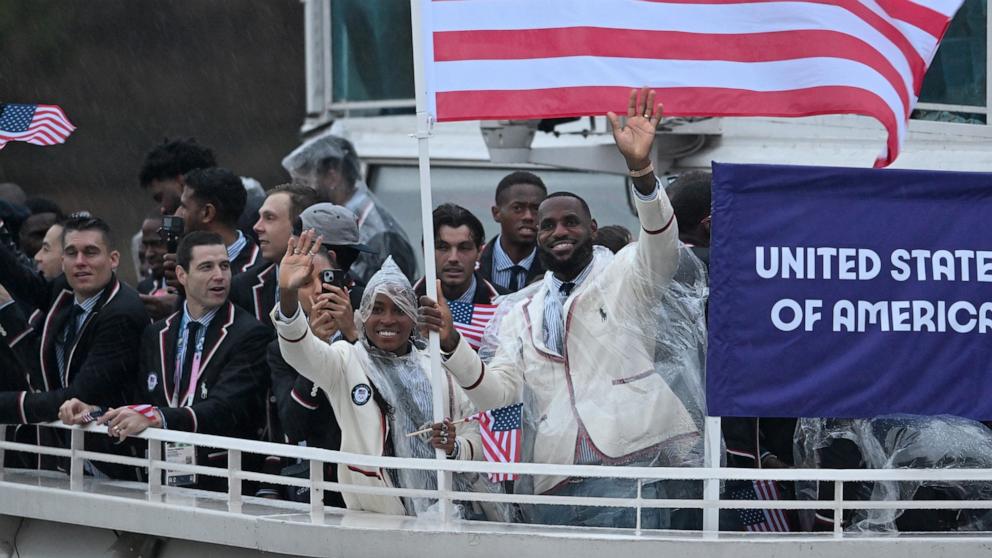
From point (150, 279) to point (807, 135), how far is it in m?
4.13

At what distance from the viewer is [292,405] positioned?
6477 mm

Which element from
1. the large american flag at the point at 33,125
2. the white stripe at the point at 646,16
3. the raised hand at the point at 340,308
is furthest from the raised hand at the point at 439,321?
the large american flag at the point at 33,125

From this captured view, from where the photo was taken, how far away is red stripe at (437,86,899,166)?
582 centimetres

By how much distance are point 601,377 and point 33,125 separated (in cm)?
338

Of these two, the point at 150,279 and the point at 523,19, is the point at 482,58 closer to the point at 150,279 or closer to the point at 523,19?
the point at 523,19

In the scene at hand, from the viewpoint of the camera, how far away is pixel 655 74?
584cm

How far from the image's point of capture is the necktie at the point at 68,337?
24.8ft

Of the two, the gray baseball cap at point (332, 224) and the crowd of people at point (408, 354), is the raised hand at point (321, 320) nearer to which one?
the crowd of people at point (408, 354)

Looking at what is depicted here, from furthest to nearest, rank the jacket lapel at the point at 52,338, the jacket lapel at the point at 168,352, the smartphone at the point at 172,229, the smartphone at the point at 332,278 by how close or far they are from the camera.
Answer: the smartphone at the point at 172,229 → the jacket lapel at the point at 52,338 → the jacket lapel at the point at 168,352 → the smartphone at the point at 332,278

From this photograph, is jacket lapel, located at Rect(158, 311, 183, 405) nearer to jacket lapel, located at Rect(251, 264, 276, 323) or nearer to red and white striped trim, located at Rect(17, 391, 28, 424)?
jacket lapel, located at Rect(251, 264, 276, 323)

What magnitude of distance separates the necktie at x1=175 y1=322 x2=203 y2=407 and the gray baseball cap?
65 cm

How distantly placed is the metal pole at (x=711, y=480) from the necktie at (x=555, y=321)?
0.62 meters

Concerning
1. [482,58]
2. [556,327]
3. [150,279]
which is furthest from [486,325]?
[150,279]

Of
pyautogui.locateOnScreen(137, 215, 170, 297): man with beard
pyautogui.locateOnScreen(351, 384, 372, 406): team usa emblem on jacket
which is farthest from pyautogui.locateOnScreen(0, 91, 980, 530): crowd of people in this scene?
pyautogui.locateOnScreen(137, 215, 170, 297): man with beard
